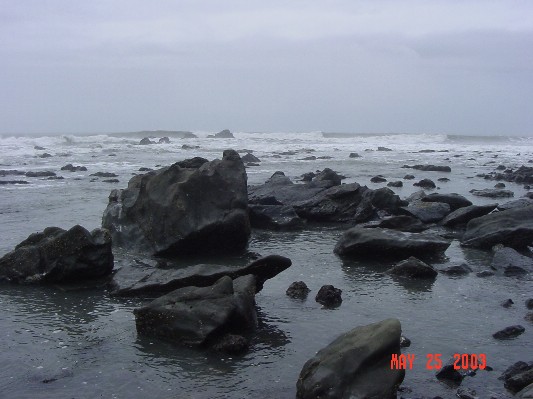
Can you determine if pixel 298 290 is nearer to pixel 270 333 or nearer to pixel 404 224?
pixel 270 333

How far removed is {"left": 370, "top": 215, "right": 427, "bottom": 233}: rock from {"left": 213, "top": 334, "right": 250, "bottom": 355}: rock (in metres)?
7.33

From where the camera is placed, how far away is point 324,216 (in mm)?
Answer: 15961

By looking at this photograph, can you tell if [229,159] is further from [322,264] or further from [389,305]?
[389,305]

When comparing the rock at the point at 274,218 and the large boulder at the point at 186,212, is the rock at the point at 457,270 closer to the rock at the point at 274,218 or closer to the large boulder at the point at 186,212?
the large boulder at the point at 186,212

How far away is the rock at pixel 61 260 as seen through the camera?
988 centimetres

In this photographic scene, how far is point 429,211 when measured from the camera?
15.5 metres

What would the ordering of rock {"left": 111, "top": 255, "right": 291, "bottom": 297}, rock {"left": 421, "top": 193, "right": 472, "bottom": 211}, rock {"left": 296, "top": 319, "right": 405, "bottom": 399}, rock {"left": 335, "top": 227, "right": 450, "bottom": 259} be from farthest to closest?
rock {"left": 421, "top": 193, "right": 472, "bottom": 211}, rock {"left": 335, "top": 227, "right": 450, "bottom": 259}, rock {"left": 111, "top": 255, "right": 291, "bottom": 297}, rock {"left": 296, "top": 319, "right": 405, "bottom": 399}

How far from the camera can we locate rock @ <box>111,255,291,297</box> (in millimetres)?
8742

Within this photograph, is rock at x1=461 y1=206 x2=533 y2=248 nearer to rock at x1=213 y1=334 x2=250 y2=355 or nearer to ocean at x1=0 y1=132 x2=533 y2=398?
ocean at x1=0 y1=132 x2=533 y2=398

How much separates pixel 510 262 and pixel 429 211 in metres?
4.85

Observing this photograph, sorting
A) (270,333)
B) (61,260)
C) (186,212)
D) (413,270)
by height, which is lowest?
(270,333)

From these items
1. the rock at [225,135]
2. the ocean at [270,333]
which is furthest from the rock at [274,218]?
the rock at [225,135]
